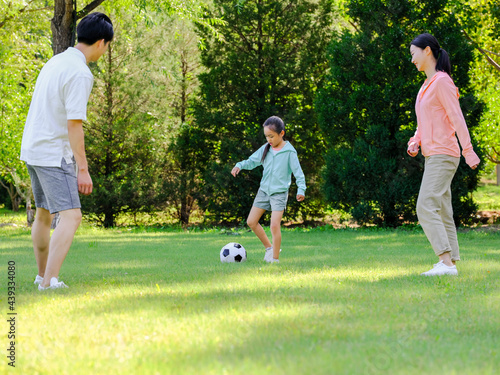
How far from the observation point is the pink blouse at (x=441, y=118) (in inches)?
216

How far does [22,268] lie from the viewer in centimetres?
671

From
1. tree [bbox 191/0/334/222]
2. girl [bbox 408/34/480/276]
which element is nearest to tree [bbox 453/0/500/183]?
tree [bbox 191/0/334/222]

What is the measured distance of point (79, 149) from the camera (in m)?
4.64

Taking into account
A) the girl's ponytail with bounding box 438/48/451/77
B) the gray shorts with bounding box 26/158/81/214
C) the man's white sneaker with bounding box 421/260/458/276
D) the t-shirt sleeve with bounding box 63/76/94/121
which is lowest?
the man's white sneaker with bounding box 421/260/458/276

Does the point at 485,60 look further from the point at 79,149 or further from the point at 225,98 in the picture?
the point at 79,149

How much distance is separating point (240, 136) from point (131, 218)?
15.9ft

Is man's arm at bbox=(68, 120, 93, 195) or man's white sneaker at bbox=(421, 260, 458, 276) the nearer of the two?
man's arm at bbox=(68, 120, 93, 195)

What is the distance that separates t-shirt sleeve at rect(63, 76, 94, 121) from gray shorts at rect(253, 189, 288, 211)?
3.04 m

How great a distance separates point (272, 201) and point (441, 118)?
2.50 meters

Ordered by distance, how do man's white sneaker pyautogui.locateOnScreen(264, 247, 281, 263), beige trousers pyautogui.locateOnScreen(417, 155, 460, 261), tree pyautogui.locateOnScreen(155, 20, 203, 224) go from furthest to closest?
1. tree pyautogui.locateOnScreen(155, 20, 203, 224)
2. man's white sneaker pyautogui.locateOnScreen(264, 247, 281, 263)
3. beige trousers pyautogui.locateOnScreen(417, 155, 460, 261)

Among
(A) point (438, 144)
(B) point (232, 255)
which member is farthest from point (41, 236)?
(A) point (438, 144)

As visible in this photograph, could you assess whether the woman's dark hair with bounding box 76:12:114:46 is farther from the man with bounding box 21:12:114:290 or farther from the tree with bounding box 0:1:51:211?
the tree with bounding box 0:1:51:211

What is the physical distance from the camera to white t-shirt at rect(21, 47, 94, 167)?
4621mm

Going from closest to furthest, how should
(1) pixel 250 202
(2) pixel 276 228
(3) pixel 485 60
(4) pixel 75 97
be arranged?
1. (4) pixel 75 97
2. (2) pixel 276 228
3. (3) pixel 485 60
4. (1) pixel 250 202
